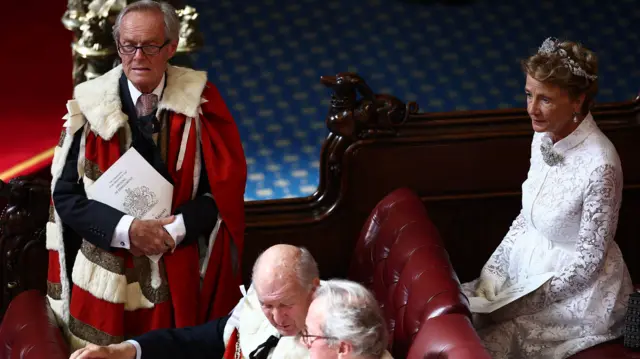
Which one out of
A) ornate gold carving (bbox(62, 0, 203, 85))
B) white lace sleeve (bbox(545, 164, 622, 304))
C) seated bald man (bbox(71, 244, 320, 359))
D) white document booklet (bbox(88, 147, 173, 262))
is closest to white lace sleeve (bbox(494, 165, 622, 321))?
white lace sleeve (bbox(545, 164, 622, 304))

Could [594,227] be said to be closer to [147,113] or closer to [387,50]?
[147,113]

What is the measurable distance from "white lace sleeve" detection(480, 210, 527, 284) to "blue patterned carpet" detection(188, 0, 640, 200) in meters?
1.97

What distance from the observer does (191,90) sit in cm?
379

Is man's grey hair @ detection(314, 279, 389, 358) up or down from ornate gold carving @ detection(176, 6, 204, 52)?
up

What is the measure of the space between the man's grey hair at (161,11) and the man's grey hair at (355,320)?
1232mm

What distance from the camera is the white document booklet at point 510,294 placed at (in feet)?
12.4

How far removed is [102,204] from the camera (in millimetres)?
3674

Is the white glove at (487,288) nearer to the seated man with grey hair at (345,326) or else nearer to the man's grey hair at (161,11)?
the seated man with grey hair at (345,326)

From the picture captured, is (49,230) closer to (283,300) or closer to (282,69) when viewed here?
(283,300)

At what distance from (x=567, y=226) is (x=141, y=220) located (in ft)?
4.53

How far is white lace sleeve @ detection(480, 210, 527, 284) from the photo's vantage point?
402 cm

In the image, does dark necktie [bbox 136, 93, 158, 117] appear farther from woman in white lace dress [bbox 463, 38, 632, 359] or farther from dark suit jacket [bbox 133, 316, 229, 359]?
woman in white lace dress [bbox 463, 38, 632, 359]

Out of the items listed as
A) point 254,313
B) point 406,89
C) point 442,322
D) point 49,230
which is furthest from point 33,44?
point 442,322

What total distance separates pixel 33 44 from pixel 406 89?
2.06 meters
